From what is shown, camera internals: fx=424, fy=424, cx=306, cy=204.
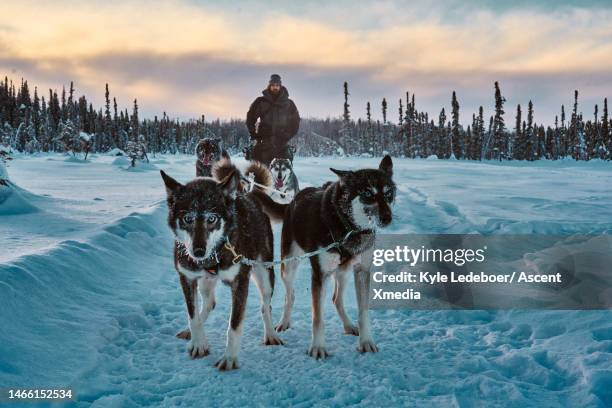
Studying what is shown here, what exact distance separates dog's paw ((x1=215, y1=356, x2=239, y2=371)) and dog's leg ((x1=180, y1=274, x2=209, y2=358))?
10.4 inches

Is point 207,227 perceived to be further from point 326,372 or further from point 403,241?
point 403,241

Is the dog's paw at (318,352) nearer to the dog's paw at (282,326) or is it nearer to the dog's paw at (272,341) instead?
the dog's paw at (272,341)

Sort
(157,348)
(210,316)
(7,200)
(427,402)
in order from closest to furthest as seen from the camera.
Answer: (427,402), (157,348), (210,316), (7,200)

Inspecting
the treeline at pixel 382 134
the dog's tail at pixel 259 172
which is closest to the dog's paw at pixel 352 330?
the dog's tail at pixel 259 172

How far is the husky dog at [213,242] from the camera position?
115 inches

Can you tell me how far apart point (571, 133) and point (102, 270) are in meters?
99.2

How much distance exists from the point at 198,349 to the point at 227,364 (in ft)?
1.10

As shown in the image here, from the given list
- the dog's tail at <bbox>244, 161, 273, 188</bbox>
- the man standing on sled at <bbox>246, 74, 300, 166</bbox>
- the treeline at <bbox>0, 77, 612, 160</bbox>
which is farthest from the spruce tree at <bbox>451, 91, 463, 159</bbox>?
the dog's tail at <bbox>244, 161, 273, 188</bbox>

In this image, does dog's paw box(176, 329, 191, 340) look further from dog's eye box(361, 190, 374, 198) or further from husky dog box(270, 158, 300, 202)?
husky dog box(270, 158, 300, 202)

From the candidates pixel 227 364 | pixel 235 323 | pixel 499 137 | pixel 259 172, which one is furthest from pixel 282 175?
pixel 499 137

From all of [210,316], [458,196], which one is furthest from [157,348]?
[458,196]

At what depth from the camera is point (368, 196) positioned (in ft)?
10.9

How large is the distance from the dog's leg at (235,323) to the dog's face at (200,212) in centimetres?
36

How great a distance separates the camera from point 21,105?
3546 inches
